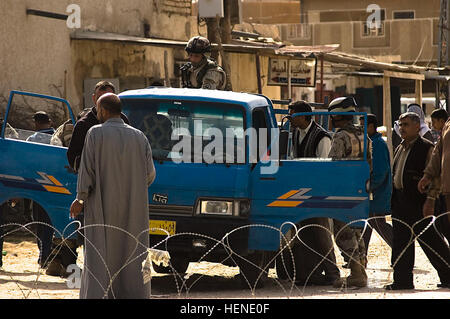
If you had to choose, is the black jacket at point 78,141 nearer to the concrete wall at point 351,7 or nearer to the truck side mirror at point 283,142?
the truck side mirror at point 283,142

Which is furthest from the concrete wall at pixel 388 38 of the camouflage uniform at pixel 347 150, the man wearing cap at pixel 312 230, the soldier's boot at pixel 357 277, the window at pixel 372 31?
the soldier's boot at pixel 357 277

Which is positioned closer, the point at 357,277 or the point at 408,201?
the point at 408,201

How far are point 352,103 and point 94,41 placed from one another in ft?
29.4

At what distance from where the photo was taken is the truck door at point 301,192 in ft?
32.0

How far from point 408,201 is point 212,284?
2.16 metres

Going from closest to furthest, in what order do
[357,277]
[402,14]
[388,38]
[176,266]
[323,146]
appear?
[357,277]
[323,146]
[176,266]
[388,38]
[402,14]

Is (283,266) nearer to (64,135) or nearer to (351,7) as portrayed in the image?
(64,135)

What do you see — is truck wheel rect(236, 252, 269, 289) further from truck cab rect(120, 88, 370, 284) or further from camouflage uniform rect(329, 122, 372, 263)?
camouflage uniform rect(329, 122, 372, 263)

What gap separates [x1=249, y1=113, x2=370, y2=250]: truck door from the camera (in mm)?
9758

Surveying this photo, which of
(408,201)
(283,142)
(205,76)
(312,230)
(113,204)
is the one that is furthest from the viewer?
(205,76)

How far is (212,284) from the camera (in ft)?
35.2

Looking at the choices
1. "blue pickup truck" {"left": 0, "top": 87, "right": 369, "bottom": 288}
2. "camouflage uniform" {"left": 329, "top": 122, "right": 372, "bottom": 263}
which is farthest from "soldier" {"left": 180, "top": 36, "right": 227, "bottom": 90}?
"camouflage uniform" {"left": 329, "top": 122, "right": 372, "bottom": 263}

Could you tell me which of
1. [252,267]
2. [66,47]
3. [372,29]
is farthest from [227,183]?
[372,29]

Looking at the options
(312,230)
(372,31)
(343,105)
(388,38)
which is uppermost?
(372,31)
